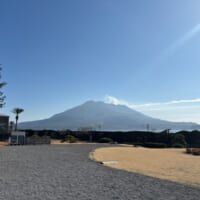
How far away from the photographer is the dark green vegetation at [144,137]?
103ft

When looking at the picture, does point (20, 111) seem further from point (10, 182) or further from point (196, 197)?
point (196, 197)

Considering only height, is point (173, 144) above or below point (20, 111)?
below

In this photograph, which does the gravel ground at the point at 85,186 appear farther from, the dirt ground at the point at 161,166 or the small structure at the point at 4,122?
the small structure at the point at 4,122

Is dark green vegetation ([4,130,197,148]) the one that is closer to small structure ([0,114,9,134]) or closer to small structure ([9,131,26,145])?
small structure ([0,114,9,134])

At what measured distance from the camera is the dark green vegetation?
103 feet

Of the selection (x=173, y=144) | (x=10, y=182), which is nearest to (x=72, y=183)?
(x=10, y=182)

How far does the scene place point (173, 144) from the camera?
30766 millimetres

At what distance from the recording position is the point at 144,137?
35.4 meters

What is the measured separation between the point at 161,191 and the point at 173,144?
25.1 m

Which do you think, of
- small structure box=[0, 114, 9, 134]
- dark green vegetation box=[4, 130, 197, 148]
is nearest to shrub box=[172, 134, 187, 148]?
dark green vegetation box=[4, 130, 197, 148]

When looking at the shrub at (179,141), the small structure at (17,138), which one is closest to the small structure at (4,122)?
the small structure at (17,138)

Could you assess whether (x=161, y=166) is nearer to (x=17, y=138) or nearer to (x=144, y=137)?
(x=17, y=138)

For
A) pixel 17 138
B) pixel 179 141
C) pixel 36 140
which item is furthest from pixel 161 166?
pixel 179 141

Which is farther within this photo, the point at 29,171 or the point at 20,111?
the point at 20,111
